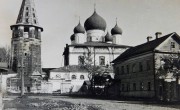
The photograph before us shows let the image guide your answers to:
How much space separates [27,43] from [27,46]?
505mm

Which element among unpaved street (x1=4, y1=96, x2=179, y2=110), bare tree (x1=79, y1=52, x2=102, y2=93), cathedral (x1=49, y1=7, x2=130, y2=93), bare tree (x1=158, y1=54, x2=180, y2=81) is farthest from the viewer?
cathedral (x1=49, y1=7, x2=130, y2=93)

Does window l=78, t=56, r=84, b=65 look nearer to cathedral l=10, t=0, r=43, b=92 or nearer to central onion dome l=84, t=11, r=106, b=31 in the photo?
central onion dome l=84, t=11, r=106, b=31

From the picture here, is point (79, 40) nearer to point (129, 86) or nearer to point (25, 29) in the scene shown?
point (25, 29)

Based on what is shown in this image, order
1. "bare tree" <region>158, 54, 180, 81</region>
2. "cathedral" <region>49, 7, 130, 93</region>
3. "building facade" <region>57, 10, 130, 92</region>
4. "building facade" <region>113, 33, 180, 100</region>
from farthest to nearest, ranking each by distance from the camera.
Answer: "building facade" <region>57, 10, 130, 92</region>
"cathedral" <region>49, 7, 130, 93</region>
"building facade" <region>113, 33, 180, 100</region>
"bare tree" <region>158, 54, 180, 81</region>

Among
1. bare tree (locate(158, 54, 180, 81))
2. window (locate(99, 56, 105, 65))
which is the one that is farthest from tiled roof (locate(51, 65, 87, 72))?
bare tree (locate(158, 54, 180, 81))

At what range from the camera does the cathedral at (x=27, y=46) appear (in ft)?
169

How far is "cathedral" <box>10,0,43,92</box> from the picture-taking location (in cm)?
5148

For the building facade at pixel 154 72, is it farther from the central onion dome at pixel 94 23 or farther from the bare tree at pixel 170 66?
the central onion dome at pixel 94 23

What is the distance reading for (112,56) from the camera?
55.9 m

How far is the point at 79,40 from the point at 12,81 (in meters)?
15.2

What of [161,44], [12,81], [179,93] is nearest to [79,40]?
[12,81]

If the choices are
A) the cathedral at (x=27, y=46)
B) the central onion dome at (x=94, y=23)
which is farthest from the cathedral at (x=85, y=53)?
the cathedral at (x=27, y=46)

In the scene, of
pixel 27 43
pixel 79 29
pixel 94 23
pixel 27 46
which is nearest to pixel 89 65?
pixel 94 23

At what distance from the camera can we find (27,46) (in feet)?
171
